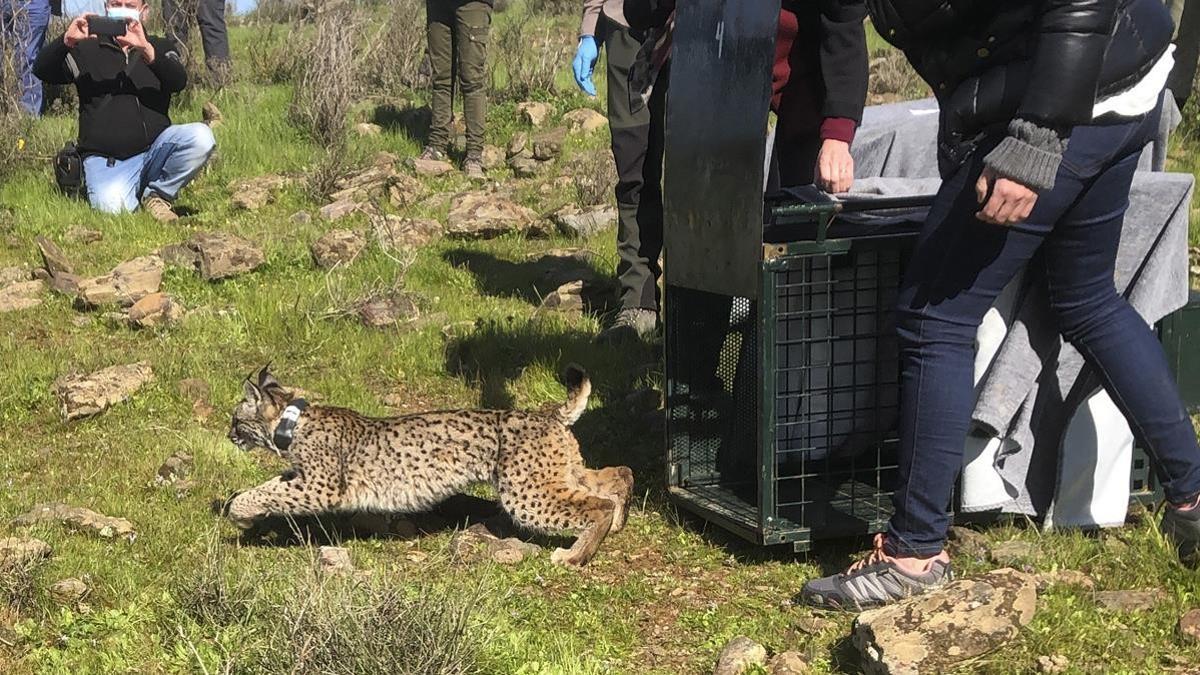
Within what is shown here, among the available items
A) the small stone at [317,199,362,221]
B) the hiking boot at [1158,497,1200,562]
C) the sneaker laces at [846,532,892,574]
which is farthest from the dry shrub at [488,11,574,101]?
the hiking boot at [1158,497,1200,562]

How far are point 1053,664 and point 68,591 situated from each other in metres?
2.95

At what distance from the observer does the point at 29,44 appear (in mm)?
11711

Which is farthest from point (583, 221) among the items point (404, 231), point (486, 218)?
point (404, 231)

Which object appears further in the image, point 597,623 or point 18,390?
point 18,390

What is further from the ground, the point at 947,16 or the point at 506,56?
the point at 947,16

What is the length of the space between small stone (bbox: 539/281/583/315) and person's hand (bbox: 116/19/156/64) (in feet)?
13.1

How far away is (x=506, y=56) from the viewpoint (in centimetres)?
1334

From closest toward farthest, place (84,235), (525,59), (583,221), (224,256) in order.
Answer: (224,256) → (84,235) → (583,221) → (525,59)

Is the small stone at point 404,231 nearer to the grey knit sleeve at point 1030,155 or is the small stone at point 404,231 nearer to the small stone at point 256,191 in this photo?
the small stone at point 256,191

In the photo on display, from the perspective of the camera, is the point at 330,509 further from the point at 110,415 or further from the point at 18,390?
the point at 18,390

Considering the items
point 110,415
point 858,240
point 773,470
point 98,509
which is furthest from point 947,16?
point 110,415

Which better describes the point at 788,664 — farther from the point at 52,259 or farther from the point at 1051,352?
the point at 52,259

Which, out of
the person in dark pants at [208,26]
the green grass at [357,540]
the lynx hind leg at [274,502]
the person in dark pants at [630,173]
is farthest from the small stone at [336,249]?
the person in dark pants at [208,26]

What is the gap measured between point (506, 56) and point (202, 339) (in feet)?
23.1
